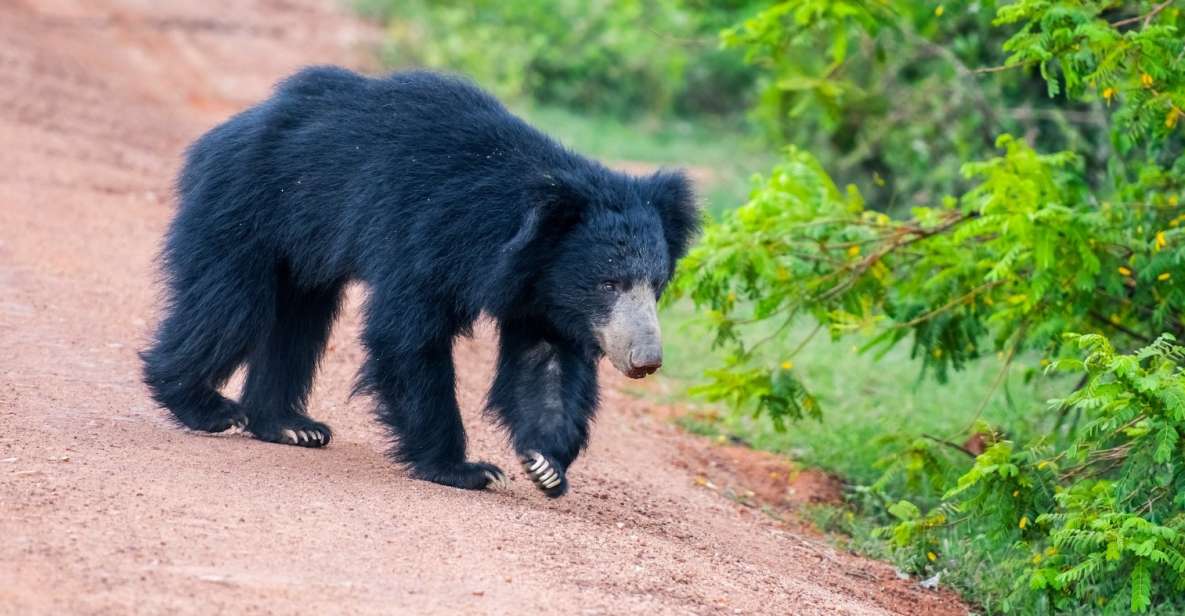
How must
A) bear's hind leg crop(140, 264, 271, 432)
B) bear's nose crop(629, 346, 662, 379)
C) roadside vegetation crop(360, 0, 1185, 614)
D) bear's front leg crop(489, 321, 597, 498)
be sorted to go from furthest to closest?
bear's hind leg crop(140, 264, 271, 432)
bear's front leg crop(489, 321, 597, 498)
roadside vegetation crop(360, 0, 1185, 614)
bear's nose crop(629, 346, 662, 379)

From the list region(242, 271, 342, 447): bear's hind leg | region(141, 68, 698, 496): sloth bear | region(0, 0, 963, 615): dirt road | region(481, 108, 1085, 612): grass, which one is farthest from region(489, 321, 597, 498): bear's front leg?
region(481, 108, 1085, 612): grass

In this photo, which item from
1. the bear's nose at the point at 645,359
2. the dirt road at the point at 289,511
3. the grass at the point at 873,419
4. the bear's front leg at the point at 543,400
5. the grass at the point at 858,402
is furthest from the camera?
the grass at the point at 858,402

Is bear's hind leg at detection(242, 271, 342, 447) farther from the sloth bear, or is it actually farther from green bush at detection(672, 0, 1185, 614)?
green bush at detection(672, 0, 1185, 614)

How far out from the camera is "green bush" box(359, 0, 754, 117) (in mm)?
16109

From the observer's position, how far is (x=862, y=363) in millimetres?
9773

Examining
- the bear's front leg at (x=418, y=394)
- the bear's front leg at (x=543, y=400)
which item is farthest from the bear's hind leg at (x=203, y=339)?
the bear's front leg at (x=543, y=400)

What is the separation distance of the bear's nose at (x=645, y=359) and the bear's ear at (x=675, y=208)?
502 millimetres

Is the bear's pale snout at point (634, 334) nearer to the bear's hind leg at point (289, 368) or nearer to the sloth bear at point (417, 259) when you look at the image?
the sloth bear at point (417, 259)

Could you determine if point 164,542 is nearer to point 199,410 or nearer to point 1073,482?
point 199,410

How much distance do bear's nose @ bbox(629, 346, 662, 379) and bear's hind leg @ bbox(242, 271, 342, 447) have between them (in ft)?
4.32

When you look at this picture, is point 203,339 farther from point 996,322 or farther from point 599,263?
point 996,322

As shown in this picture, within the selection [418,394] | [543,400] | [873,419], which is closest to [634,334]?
[543,400]

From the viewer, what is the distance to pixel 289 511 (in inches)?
175

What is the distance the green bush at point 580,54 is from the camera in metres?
16.1
